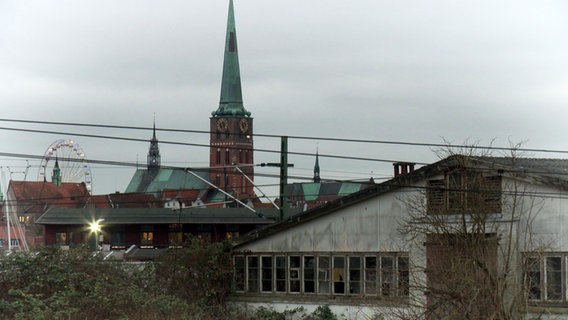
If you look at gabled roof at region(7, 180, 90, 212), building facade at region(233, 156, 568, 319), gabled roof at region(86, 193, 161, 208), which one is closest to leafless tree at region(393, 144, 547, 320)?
building facade at region(233, 156, 568, 319)

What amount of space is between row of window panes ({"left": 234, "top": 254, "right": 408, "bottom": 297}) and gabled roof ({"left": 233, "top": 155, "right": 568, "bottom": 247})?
1133 mm

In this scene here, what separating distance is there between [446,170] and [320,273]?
6.64 meters

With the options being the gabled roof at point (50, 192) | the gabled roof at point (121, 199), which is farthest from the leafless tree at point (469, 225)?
the gabled roof at point (50, 192)

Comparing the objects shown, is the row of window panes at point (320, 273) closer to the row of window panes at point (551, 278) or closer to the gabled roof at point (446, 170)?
the gabled roof at point (446, 170)

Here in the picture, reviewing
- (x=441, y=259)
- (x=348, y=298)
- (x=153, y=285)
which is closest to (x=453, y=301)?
(x=441, y=259)

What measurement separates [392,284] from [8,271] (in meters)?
13.6

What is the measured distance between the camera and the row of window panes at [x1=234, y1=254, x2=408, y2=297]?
36281 millimetres

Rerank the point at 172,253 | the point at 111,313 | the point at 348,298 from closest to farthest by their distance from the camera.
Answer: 1. the point at 111,313
2. the point at 348,298
3. the point at 172,253

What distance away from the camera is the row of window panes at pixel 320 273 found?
119ft

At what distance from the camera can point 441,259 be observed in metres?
32.3

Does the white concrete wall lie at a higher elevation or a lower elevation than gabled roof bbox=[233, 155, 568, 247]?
lower

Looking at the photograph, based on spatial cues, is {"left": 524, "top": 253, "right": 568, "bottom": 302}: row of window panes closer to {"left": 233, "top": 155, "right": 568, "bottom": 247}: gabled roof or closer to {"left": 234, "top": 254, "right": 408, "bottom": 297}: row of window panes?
{"left": 233, "top": 155, "right": 568, "bottom": 247}: gabled roof

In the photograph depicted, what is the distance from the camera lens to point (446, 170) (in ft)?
114

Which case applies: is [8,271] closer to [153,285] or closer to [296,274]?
[153,285]
